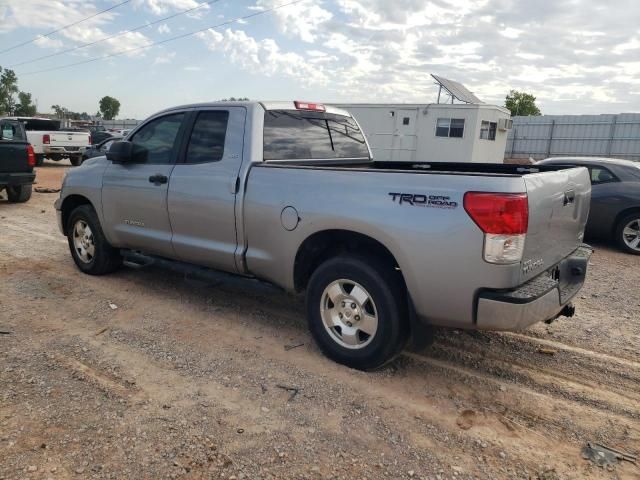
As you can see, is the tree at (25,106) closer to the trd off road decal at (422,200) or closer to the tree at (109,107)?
the tree at (109,107)

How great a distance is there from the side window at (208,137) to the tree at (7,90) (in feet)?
254

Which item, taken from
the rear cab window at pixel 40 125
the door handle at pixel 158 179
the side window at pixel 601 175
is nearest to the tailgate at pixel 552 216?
the door handle at pixel 158 179

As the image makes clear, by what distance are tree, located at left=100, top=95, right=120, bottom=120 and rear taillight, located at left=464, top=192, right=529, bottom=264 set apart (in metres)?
→ 95.1

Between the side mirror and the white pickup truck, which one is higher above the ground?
the side mirror

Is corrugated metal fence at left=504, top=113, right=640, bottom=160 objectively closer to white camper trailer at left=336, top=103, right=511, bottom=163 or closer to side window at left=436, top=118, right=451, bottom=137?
white camper trailer at left=336, top=103, right=511, bottom=163

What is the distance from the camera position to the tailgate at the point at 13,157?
10578mm

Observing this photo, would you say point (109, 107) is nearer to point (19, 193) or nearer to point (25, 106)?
point (25, 106)

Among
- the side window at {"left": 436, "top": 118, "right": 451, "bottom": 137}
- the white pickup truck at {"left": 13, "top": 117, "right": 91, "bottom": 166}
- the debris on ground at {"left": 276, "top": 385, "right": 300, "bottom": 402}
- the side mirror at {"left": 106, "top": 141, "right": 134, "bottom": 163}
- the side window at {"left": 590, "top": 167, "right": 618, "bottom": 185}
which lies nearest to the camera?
the debris on ground at {"left": 276, "top": 385, "right": 300, "bottom": 402}

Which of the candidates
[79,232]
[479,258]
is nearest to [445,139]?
[79,232]

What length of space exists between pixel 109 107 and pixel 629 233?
307ft

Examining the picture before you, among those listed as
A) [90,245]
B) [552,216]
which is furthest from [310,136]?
[90,245]

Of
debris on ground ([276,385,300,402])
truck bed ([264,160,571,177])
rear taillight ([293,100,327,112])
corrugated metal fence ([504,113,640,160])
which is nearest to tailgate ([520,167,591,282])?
truck bed ([264,160,571,177])

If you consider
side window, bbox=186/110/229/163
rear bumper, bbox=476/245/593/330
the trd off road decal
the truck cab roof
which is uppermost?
the truck cab roof

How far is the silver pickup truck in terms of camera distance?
305cm
